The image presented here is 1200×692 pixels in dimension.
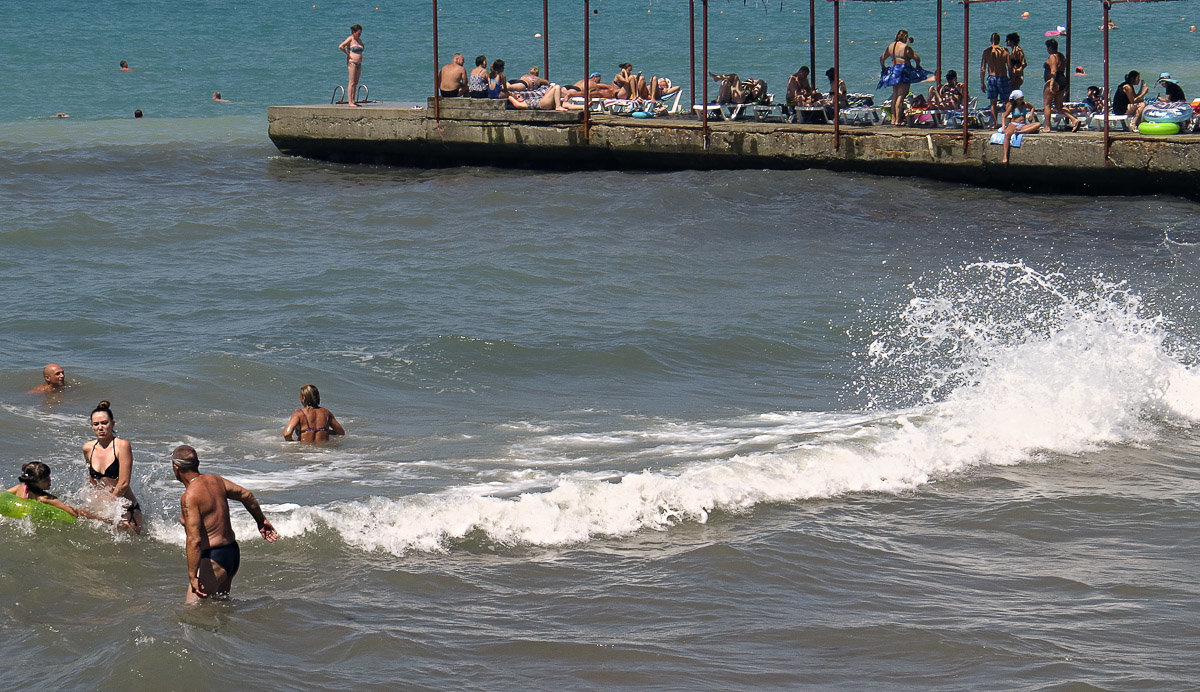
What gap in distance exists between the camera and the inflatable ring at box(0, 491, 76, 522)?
8438mm

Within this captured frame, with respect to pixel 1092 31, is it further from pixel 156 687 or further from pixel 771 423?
pixel 156 687

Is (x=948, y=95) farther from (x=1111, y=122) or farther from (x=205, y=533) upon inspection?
(x=205, y=533)

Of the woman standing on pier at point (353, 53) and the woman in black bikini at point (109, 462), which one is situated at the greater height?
the woman standing on pier at point (353, 53)

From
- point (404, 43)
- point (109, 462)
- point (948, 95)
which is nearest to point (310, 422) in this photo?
point (109, 462)

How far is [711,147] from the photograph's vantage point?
23062 millimetres

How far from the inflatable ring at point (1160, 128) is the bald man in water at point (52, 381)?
15.3 m

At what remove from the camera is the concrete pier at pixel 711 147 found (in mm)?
19891

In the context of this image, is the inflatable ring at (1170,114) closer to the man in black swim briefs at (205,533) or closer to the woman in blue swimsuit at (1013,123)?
the woman in blue swimsuit at (1013,123)

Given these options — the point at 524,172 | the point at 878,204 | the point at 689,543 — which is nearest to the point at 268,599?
the point at 689,543

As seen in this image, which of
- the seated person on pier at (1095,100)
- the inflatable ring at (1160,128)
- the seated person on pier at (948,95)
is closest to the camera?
the inflatable ring at (1160,128)

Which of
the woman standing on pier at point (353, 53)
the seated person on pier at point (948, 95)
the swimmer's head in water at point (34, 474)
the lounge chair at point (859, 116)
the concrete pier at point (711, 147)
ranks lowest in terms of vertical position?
the swimmer's head in water at point (34, 474)

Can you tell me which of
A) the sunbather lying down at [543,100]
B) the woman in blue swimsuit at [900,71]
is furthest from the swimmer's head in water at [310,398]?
the sunbather lying down at [543,100]

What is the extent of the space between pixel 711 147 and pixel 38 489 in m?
16.1

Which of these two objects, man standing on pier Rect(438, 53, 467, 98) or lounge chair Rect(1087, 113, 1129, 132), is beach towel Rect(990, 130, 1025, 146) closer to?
lounge chair Rect(1087, 113, 1129, 132)
